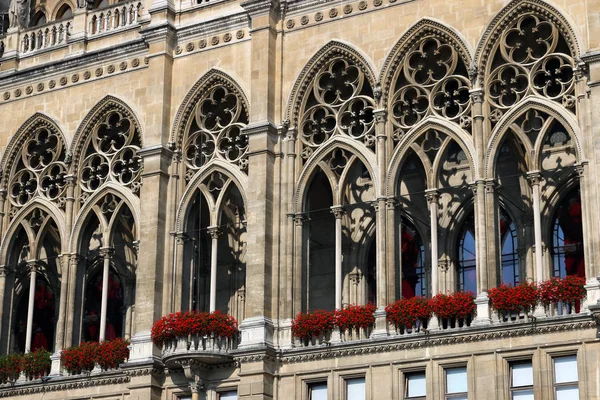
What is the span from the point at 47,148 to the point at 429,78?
1361cm

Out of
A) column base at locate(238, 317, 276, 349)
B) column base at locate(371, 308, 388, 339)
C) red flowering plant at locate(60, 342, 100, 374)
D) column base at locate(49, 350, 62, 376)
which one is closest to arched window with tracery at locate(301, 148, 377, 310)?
column base at locate(238, 317, 276, 349)

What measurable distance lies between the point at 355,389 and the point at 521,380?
15.2 ft

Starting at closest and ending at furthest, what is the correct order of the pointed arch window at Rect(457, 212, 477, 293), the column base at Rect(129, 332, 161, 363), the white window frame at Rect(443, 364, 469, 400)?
the white window frame at Rect(443, 364, 469, 400), the column base at Rect(129, 332, 161, 363), the pointed arch window at Rect(457, 212, 477, 293)

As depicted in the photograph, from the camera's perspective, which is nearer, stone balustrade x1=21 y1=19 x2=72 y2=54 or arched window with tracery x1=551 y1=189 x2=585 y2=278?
arched window with tracery x1=551 y1=189 x2=585 y2=278

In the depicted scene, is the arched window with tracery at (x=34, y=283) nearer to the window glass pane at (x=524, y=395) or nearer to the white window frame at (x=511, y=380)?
the white window frame at (x=511, y=380)

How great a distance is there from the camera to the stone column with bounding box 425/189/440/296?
120 feet

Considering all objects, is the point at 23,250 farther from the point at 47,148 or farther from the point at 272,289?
the point at 272,289

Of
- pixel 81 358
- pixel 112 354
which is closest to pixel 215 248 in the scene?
pixel 112 354

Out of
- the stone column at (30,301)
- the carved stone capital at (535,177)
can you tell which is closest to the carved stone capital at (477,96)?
the carved stone capital at (535,177)

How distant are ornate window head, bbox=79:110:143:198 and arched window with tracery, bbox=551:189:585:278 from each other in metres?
12.9

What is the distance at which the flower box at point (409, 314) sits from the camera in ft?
118

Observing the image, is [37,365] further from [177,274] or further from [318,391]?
[318,391]

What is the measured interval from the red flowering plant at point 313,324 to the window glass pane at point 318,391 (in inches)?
51.8

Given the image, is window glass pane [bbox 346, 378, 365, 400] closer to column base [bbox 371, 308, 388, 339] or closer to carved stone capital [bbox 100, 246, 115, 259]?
column base [bbox 371, 308, 388, 339]
